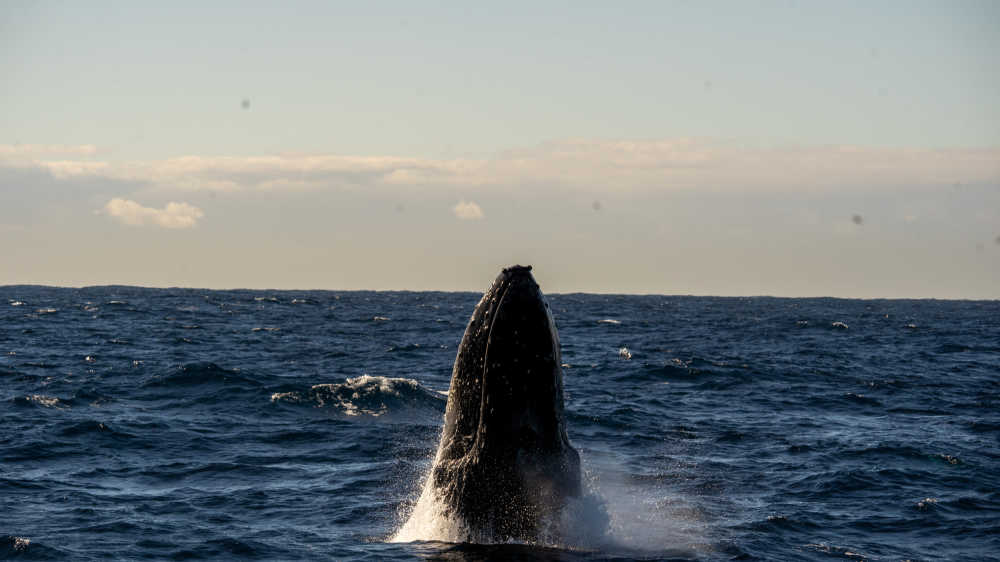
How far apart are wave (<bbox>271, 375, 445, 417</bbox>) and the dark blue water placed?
94 millimetres

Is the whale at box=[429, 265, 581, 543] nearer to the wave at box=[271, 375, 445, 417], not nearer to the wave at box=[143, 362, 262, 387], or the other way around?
the wave at box=[271, 375, 445, 417]

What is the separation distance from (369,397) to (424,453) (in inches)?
241

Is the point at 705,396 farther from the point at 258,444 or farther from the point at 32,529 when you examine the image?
the point at 32,529

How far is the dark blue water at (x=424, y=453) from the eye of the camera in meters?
11.5

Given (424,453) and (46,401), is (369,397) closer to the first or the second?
(424,453)

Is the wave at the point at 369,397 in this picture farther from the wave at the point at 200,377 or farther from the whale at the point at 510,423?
the whale at the point at 510,423

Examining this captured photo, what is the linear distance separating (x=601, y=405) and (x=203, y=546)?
1418 cm

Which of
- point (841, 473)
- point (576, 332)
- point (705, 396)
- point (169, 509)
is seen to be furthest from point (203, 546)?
point (576, 332)

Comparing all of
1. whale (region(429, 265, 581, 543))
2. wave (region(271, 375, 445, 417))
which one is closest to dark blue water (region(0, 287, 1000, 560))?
wave (region(271, 375, 445, 417))

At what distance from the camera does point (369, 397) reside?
2356 cm

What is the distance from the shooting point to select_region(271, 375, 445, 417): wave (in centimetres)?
2264

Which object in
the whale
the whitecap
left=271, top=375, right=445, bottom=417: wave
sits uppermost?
the whale

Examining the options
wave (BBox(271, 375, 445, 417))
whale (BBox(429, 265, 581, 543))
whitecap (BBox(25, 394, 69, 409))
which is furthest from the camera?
wave (BBox(271, 375, 445, 417))

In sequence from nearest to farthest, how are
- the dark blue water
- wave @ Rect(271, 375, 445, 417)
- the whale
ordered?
the whale
the dark blue water
wave @ Rect(271, 375, 445, 417)
